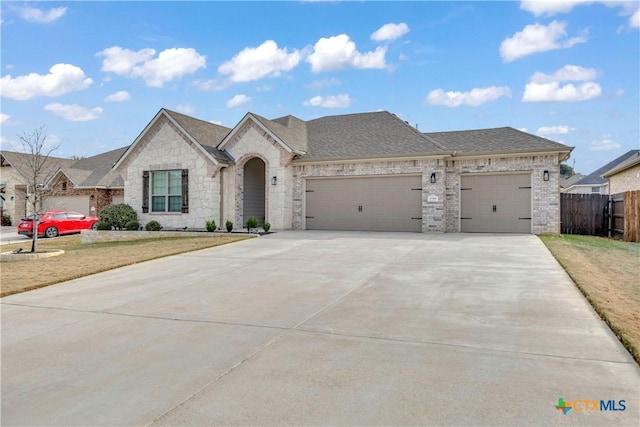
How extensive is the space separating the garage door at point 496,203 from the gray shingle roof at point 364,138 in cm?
224

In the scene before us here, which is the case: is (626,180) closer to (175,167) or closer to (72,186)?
(175,167)

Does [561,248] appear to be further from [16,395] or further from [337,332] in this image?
[16,395]

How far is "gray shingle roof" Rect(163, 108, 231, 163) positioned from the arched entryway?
5.13 ft

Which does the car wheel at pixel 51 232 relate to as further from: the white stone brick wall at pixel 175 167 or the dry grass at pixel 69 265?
the dry grass at pixel 69 265

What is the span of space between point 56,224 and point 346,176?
16.2 m

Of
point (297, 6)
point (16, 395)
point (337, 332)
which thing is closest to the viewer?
point (16, 395)

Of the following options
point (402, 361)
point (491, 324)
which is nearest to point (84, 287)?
point (402, 361)

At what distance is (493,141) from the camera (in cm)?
1666

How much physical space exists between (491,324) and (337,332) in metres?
1.87

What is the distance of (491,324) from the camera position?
15.8 feet

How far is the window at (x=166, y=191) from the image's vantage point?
1873cm

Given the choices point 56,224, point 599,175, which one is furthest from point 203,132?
point 599,175

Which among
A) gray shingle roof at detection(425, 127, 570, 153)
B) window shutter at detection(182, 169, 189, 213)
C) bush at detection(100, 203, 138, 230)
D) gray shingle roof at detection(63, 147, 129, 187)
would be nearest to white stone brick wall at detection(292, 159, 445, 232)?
gray shingle roof at detection(425, 127, 570, 153)

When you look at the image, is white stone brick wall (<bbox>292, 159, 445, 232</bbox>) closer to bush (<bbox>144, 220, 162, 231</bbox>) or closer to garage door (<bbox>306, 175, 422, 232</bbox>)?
garage door (<bbox>306, 175, 422, 232</bbox>)
